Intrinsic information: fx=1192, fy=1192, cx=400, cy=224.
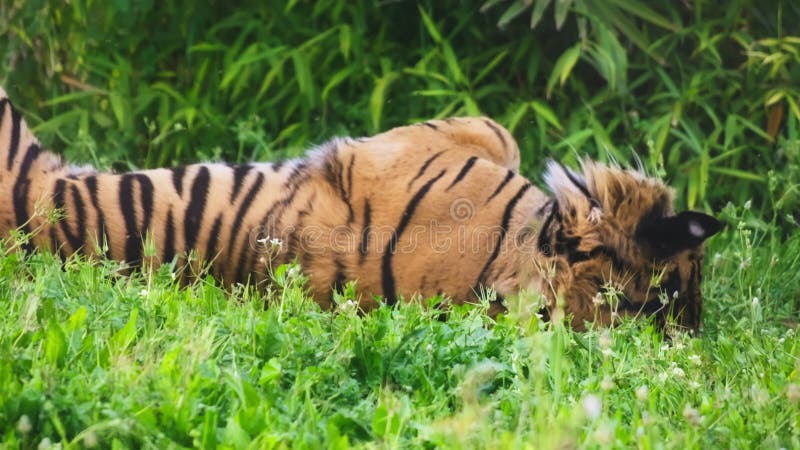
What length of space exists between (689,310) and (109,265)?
1.84 m

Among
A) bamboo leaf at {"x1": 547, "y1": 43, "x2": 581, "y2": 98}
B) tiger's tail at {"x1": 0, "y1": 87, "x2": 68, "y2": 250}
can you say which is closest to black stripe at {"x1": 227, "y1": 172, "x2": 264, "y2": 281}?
tiger's tail at {"x1": 0, "y1": 87, "x2": 68, "y2": 250}

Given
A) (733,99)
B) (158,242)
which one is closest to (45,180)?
(158,242)

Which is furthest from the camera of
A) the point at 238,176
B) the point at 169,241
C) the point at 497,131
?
the point at 497,131

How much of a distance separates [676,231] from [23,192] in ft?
7.11

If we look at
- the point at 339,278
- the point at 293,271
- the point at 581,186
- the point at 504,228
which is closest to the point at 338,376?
the point at 293,271

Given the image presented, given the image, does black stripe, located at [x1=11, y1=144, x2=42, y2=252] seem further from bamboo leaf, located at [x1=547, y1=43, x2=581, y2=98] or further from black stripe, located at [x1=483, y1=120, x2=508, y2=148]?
bamboo leaf, located at [x1=547, y1=43, x2=581, y2=98]

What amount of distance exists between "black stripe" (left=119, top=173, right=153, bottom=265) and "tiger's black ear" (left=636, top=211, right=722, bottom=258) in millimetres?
1631

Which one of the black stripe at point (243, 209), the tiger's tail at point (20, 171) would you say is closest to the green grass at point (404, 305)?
the black stripe at point (243, 209)

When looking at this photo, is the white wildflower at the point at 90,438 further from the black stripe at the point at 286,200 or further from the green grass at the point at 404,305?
the black stripe at the point at 286,200

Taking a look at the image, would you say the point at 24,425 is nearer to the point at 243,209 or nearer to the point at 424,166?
the point at 243,209

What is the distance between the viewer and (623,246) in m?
3.80

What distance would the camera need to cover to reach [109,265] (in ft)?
11.7

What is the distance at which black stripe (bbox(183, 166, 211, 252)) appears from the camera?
400 centimetres

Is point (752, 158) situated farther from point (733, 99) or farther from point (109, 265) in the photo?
point (109, 265)
